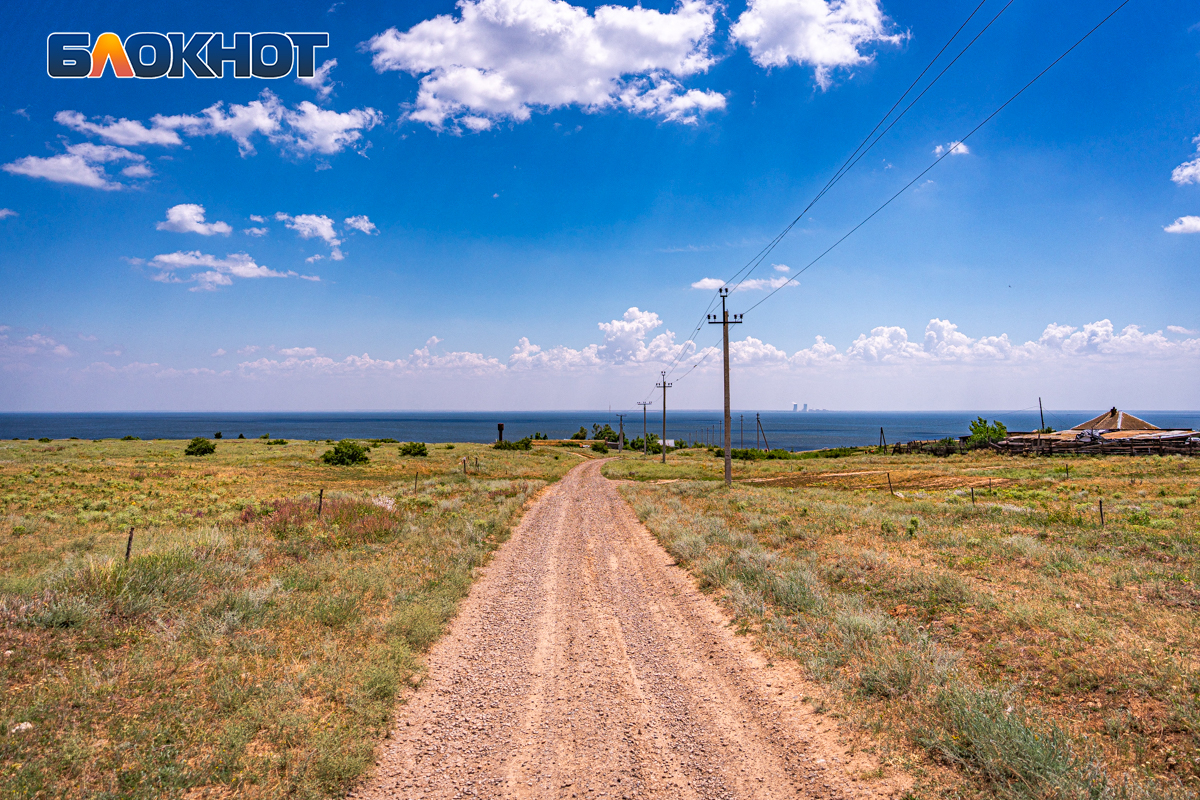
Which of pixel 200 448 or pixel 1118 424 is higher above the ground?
pixel 1118 424

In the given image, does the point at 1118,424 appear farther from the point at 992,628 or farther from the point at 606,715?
the point at 606,715

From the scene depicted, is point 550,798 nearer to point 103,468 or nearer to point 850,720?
point 850,720

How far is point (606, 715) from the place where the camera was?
6828 millimetres

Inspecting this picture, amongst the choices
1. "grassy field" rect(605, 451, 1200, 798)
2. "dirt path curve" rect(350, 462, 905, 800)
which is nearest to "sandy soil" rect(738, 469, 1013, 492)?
"grassy field" rect(605, 451, 1200, 798)

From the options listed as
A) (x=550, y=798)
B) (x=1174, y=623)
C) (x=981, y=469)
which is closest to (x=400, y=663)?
(x=550, y=798)

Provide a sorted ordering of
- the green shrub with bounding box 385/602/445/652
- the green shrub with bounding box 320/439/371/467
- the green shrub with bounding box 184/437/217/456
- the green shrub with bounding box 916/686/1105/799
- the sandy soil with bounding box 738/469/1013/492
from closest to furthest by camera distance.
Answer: the green shrub with bounding box 916/686/1105/799, the green shrub with bounding box 385/602/445/652, the sandy soil with bounding box 738/469/1013/492, the green shrub with bounding box 320/439/371/467, the green shrub with bounding box 184/437/217/456

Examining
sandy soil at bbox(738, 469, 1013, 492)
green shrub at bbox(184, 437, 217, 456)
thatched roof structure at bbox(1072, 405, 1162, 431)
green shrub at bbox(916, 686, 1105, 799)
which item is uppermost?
thatched roof structure at bbox(1072, 405, 1162, 431)

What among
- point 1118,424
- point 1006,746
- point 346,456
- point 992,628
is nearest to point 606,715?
point 1006,746

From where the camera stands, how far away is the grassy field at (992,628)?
→ 5.58 m

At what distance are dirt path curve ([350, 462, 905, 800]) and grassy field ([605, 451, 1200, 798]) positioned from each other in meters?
0.86

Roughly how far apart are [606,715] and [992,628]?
7.18 meters

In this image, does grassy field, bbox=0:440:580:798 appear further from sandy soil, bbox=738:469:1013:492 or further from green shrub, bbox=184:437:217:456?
green shrub, bbox=184:437:217:456

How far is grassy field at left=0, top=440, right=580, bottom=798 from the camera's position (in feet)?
18.0

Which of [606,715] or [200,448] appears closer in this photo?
[606,715]
